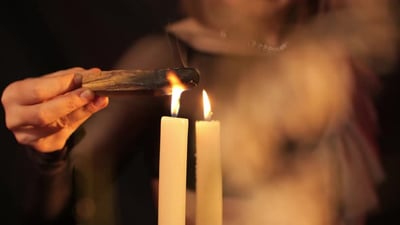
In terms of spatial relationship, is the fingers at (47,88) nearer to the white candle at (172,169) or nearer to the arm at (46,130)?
the arm at (46,130)

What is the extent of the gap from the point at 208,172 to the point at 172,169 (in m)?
0.03

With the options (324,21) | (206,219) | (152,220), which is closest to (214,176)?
(206,219)

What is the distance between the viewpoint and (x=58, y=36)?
610 mm

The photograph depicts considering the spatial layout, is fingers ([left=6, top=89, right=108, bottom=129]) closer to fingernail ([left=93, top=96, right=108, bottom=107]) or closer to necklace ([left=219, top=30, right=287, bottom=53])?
fingernail ([left=93, top=96, right=108, bottom=107])

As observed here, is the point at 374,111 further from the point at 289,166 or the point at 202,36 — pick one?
the point at 202,36

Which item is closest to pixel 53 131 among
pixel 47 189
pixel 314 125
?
pixel 47 189

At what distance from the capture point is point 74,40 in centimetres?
61

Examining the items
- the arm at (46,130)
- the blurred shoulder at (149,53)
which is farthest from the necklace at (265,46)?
the arm at (46,130)

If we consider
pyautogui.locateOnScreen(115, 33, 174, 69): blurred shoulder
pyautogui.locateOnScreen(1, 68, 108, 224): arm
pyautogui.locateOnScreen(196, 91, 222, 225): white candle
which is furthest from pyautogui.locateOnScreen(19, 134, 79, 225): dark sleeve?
pyautogui.locateOnScreen(196, 91, 222, 225): white candle

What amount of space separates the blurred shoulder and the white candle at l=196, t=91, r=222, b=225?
309mm

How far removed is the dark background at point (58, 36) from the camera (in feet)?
1.99

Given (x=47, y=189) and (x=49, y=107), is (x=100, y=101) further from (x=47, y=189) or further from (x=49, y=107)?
(x=47, y=189)

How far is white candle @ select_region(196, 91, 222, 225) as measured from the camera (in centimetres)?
33

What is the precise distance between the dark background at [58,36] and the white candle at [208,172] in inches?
12.8
